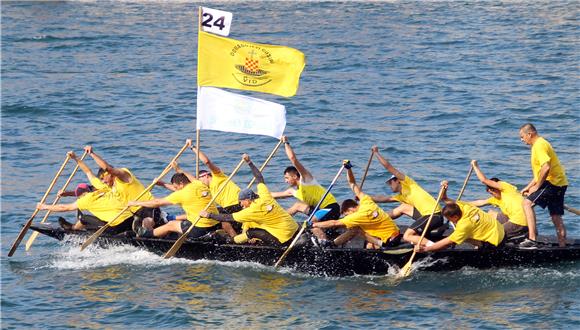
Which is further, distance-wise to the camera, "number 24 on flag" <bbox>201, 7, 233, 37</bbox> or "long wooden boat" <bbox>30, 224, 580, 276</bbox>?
"number 24 on flag" <bbox>201, 7, 233, 37</bbox>

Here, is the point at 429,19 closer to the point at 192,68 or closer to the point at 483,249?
the point at 192,68

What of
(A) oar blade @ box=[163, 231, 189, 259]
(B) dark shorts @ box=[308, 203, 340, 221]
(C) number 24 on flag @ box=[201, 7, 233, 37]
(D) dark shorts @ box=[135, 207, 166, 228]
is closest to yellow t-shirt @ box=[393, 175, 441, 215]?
(B) dark shorts @ box=[308, 203, 340, 221]

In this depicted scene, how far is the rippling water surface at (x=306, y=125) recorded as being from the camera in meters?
21.8

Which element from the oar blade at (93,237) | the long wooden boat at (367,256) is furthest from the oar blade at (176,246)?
the oar blade at (93,237)

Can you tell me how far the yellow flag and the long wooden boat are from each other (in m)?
3.49

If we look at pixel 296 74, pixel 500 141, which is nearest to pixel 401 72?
pixel 500 141

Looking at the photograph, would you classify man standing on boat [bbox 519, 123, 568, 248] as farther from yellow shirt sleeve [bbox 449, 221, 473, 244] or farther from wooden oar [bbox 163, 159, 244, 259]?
wooden oar [bbox 163, 159, 244, 259]

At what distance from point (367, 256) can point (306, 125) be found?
50.2 ft

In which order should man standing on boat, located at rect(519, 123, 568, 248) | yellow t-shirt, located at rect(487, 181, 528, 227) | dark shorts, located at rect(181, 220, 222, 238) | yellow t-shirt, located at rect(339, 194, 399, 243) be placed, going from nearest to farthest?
yellow t-shirt, located at rect(339, 194, 399, 243) → man standing on boat, located at rect(519, 123, 568, 248) → yellow t-shirt, located at rect(487, 181, 528, 227) → dark shorts, located at rect(181, 220, 222, 238)

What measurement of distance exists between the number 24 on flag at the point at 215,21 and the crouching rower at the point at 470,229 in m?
6.04

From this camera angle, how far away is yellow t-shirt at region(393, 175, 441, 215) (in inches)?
904

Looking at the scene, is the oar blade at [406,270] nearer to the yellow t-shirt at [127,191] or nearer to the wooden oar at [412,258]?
the wooden oar at [412,258]

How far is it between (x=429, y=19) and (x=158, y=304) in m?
32.8

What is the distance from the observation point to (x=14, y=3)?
5859 centimetres
